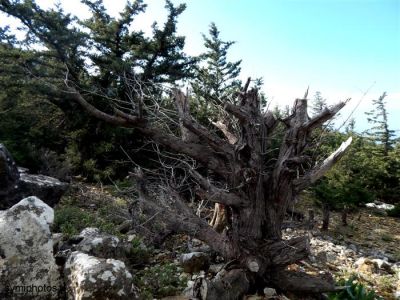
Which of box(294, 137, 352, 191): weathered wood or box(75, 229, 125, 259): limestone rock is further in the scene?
box(294, 137, 352, 191): weathered wood

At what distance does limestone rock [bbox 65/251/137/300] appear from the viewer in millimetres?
2920

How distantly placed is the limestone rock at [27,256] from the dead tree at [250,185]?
1411 millimetres

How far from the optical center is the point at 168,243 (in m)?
6.02

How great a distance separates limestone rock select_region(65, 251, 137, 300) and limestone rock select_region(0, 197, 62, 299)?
9.7 inches

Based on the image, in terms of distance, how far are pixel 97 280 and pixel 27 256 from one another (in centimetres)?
85

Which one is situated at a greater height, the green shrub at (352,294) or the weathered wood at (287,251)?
the weathered wood at (287,251)

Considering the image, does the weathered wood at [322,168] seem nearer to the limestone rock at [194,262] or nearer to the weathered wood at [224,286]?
the weathered wood at [224,286]

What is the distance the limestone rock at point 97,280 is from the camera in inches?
115

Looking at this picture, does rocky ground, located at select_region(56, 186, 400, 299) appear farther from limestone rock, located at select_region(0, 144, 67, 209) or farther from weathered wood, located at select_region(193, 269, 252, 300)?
limestone rock, located at select_region(0, 144, 67, 209)

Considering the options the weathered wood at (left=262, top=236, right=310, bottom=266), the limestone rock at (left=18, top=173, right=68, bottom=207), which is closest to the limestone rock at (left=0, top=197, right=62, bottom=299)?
the weathered wood at (left=262, top=236, right=310, bottom=266)

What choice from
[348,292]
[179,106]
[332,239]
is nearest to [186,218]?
[179,106]

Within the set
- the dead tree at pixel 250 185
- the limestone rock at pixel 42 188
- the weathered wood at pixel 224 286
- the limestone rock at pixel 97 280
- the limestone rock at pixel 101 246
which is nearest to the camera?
the limestone rock at pixel 97 280

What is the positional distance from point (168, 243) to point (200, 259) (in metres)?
→ 1.42

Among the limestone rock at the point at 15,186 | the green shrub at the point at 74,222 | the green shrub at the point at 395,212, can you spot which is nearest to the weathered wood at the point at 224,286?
the green shrub at the point at 74,222
